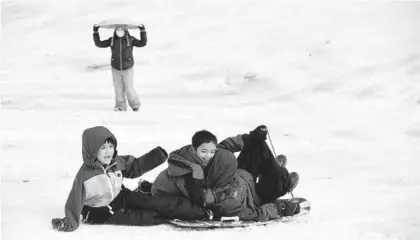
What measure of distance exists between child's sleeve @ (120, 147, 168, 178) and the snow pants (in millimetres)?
167

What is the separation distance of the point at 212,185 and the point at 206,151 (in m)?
0.31

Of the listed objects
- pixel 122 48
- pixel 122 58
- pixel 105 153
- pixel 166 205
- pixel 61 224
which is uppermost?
pixel 122 48

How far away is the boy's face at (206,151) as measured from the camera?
5.29m

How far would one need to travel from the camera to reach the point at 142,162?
5.47 meters

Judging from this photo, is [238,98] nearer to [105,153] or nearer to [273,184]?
[273,184]

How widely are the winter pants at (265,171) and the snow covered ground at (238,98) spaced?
36cm

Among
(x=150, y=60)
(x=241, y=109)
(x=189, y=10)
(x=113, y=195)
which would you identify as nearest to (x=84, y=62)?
(x=150, y=60)

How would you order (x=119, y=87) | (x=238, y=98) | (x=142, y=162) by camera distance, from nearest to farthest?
(x=142, y=162), (x=119, y=87), (x=238, y=98)

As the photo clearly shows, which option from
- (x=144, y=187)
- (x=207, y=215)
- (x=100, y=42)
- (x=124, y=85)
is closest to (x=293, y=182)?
(x=207, y=215)

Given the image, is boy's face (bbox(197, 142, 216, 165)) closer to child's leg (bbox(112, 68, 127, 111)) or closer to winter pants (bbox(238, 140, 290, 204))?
winter pants (bbox(238, 140, 290, 204))

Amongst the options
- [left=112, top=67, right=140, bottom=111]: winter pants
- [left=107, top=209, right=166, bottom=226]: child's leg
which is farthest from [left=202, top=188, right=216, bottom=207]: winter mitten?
[left=112, top=67, right=140, bottom=111]: winter pants

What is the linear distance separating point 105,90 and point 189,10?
455 cm

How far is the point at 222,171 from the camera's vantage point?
5422 millimetres

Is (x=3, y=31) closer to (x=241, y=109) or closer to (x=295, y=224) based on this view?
(x=241, y=109)
